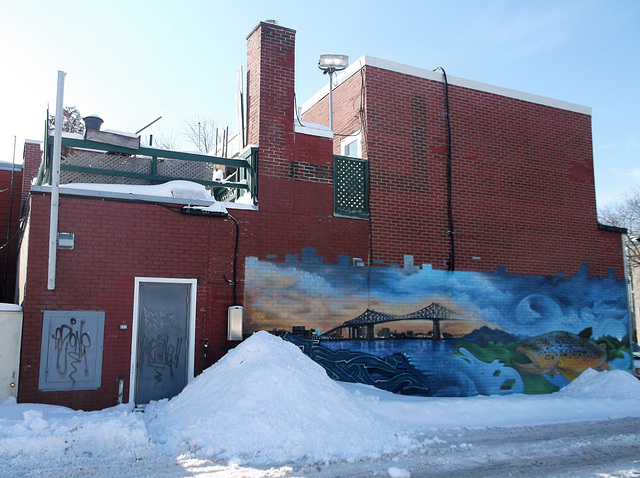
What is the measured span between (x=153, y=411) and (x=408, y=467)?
4187mm

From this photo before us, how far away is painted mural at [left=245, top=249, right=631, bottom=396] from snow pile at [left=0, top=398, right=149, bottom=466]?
12.1 feet

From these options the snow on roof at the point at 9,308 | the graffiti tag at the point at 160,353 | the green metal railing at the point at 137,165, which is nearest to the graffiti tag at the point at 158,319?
the graffiti tag at the point at 160,353

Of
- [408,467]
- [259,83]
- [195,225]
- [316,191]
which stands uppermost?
[259,83]

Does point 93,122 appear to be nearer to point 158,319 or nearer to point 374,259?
point 158,319

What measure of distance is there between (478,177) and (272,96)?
5.28 metres

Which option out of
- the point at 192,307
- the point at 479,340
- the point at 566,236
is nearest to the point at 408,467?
the point at 192,307

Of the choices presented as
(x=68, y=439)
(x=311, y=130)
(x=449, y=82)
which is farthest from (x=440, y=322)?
(x=68, y=439)

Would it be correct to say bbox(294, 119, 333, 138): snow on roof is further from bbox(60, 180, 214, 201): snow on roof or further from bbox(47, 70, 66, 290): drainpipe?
bbox(47, 70, 66, 290): drainpipe

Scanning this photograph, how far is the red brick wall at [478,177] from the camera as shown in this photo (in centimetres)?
1266

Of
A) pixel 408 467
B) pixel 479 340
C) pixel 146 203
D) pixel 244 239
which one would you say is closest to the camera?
pixel 408 467

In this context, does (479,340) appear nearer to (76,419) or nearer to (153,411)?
(153,411)

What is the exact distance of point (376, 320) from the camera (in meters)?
11.8

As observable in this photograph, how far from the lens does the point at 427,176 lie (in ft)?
42.8

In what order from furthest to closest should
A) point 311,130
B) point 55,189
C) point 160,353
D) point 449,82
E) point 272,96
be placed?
point 449,82 < point 311,130 < point 272,96 < point 160,353 < point 55,189
